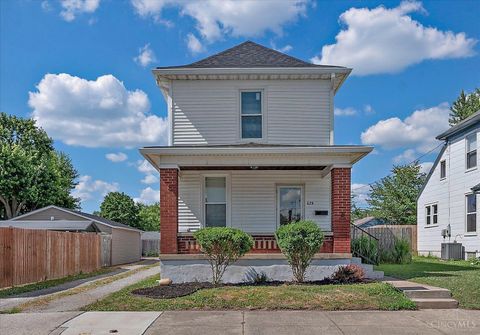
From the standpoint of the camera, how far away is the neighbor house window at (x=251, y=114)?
14.0 metres

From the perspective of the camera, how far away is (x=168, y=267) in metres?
11.4

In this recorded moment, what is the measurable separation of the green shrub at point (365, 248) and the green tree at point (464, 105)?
29874mm

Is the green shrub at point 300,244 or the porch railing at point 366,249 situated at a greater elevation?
the green shrub at point 300,244

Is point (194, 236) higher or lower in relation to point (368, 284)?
higher

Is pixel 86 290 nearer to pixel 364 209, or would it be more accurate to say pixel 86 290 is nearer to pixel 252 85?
pixel 252 85

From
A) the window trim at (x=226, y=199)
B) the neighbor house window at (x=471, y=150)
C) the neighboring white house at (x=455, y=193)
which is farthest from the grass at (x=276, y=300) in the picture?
the neighbor house window at (x=471, y=150)

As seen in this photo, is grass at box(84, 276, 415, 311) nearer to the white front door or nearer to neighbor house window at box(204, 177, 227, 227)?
neighbor house window at box(204, 177, 227, 227)

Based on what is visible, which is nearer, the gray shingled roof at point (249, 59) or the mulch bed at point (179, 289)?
the mulch bed at point (179, 289)

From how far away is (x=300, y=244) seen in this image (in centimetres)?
1057

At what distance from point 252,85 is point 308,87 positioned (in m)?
1.71

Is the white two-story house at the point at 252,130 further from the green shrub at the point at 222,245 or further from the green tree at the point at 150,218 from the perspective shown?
the green tree at the point at 150,218

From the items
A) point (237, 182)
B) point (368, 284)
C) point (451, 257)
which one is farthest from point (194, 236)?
point (451, 257)

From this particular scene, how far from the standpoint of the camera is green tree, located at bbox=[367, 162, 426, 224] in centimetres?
3569

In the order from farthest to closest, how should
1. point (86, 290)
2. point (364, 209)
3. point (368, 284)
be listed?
point (364, 209) < point (86, 290) < point (368, 284)
